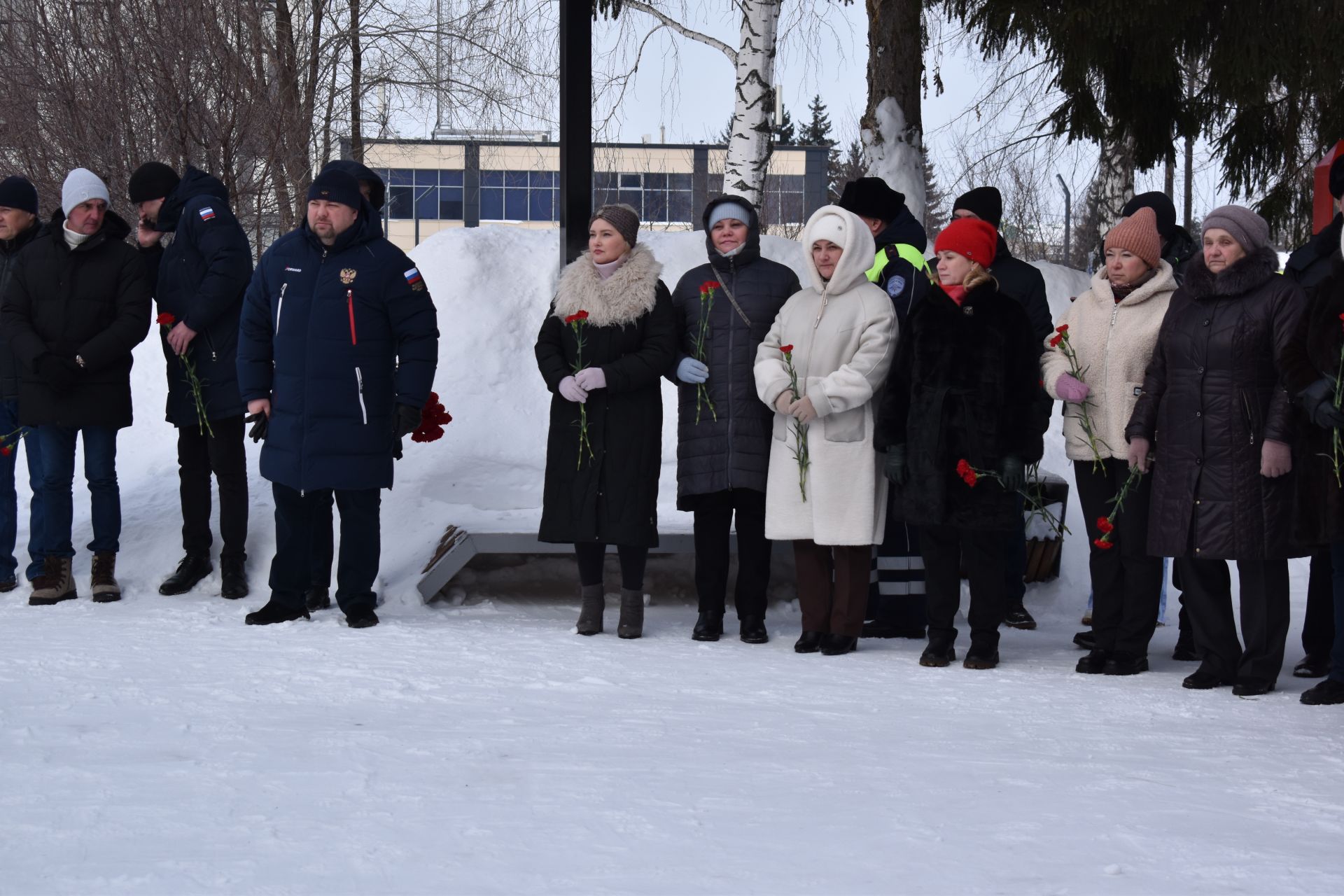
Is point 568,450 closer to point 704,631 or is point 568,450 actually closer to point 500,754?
point 704,631

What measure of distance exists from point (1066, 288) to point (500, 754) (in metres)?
7.57

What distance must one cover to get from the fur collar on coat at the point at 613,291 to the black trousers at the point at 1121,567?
179 cm

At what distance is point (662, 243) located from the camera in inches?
383

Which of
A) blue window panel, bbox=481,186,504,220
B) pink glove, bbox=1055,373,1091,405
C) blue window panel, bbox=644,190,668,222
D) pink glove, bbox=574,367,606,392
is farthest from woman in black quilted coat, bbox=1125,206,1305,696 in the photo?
blue window panel, bbox=481,186,504,220

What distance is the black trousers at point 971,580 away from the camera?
5.38m

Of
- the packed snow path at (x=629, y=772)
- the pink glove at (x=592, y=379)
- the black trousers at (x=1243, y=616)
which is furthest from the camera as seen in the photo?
the pink glove at (x=592, y=379)

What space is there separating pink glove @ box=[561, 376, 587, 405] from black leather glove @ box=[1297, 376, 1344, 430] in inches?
101

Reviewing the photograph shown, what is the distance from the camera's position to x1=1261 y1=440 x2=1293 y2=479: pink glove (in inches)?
188

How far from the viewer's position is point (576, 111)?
24.7 ft

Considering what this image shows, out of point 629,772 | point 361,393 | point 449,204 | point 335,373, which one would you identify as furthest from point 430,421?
point 449,204

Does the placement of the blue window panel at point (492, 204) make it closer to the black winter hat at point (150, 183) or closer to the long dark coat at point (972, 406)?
the black winter hat at point (150, 183)

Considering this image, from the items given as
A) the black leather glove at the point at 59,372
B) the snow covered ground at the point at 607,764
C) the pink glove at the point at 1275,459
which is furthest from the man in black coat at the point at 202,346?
the pink glove at the point at 1275,459

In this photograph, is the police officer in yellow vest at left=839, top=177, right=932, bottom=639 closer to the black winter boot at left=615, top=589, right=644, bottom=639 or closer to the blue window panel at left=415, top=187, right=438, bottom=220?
the black winter boot at left=615, top=589, right=644, bottom=639

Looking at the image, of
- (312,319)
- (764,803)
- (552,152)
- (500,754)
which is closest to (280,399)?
(312,319)
